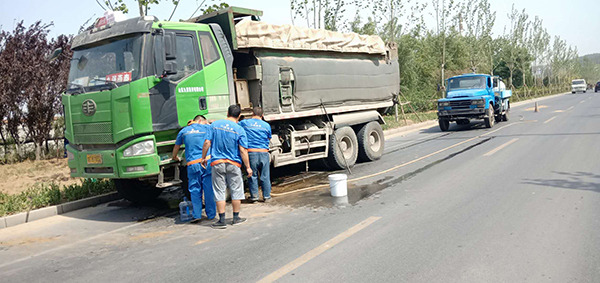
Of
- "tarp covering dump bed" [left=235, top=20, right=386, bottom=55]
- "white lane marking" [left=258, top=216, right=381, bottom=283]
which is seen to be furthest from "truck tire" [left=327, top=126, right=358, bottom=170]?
"white lane marking" [left=258, top=216, right=381, bottom=283]

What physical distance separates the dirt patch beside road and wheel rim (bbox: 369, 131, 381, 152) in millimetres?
7458

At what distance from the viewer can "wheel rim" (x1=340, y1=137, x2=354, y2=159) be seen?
37.1 feet

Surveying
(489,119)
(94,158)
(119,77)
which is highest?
(119,77)

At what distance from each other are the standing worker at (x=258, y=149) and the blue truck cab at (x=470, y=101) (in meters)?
13.0

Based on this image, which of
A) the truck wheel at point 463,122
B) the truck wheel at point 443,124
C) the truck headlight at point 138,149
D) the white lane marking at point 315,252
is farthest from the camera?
the truck wheel at point 463,122

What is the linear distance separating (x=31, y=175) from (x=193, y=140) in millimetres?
7046

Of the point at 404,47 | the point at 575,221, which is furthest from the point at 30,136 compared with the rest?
the point at 404,47

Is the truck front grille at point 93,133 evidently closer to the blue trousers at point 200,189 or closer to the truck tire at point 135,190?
the truck tire at point 135,190

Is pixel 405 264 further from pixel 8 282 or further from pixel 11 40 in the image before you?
pixel 11 40

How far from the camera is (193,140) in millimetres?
6840

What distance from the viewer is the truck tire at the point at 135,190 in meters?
8.41

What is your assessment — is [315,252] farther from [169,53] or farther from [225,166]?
[169,53]

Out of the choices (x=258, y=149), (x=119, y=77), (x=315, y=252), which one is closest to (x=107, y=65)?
(x=119, y=77)

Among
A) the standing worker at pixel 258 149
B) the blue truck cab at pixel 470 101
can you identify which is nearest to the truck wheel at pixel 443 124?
the blue truck cab at pixel 470 101
